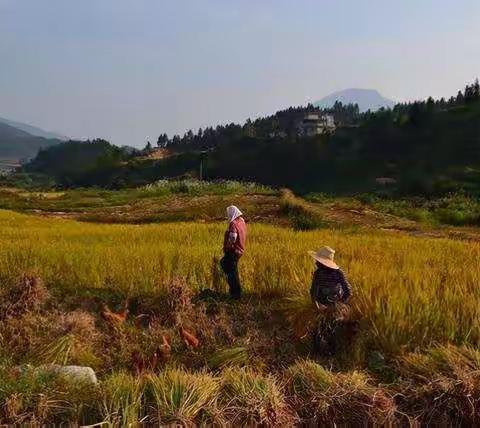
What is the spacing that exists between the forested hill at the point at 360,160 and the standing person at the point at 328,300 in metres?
25.1

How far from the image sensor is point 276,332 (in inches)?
327

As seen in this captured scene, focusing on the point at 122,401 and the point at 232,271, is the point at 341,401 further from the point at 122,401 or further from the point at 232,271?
the point at 232,271

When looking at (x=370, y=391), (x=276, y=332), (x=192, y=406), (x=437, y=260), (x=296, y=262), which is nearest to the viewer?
(x=192, y=406)

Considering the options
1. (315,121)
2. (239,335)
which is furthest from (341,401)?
(315,121)

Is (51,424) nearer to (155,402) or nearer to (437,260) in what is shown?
(155,402)

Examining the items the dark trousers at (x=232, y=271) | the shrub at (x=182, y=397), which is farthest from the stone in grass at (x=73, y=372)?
the dark trousers at (x=232, y=271)

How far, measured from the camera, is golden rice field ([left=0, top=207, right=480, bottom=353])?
745 cm

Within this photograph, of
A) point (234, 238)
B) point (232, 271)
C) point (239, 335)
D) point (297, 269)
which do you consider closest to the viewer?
point (239, 335)

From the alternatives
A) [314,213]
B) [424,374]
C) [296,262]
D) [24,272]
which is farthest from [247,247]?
[314,213]

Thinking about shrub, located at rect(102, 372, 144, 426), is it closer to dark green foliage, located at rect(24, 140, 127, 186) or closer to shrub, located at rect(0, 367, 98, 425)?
shrub, located at rect(0, 367, 98, 425)

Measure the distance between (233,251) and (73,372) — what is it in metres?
3.25

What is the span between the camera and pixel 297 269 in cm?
981

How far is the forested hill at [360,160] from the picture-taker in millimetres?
33688

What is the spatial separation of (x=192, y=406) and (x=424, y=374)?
245 cm
